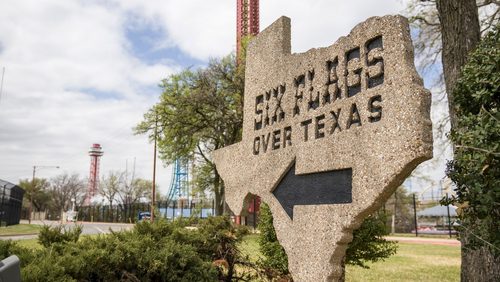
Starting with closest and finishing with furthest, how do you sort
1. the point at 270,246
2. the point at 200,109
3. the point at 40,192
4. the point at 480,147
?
the point at 480,147, the point at 270,246, the point at 200,109, the point at 40,192

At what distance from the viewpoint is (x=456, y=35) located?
6270mm

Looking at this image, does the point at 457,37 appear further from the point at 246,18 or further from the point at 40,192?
the point at 40,192

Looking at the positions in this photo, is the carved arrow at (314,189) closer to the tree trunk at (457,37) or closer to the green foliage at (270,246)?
the green foliage at (270,246)

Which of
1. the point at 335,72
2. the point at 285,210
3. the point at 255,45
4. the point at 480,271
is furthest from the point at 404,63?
the point at 480,271

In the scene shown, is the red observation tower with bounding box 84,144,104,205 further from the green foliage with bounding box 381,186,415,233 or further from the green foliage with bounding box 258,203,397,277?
the green foliage with bounding box 258,203,397,277

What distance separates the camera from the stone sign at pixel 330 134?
372cm

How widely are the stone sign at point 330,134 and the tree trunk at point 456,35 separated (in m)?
2.51

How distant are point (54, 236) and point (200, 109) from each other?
18.6 m

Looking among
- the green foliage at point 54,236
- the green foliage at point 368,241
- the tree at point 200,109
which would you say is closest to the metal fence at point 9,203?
the tree at point 200,109

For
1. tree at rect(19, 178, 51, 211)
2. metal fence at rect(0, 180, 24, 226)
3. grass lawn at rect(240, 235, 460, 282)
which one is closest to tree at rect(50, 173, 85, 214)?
tree at rect(19, 178, 51, 211)

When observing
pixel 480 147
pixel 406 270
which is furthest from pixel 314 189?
pixel 406 270

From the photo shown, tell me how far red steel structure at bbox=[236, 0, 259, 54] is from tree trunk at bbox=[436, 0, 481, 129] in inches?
1064

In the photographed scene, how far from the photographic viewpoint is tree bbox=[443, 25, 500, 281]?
3.50 metres

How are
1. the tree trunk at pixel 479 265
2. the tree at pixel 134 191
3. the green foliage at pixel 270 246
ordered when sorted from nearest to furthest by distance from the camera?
the tree trunk at pixel 479 265, the green foliage at pixel 270 246, the tree at pixel 134 191
